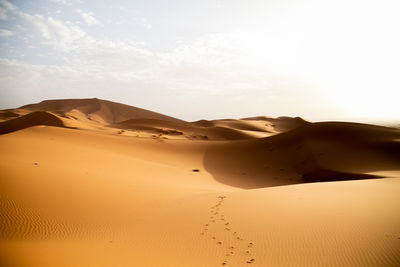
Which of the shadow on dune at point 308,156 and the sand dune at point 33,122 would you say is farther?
the sand dune at point 33,122

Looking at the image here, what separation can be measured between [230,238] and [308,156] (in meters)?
12.3

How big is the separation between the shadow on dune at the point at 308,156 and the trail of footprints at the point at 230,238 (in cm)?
604

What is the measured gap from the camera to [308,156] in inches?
567

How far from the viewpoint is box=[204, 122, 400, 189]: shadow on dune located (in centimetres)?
1172

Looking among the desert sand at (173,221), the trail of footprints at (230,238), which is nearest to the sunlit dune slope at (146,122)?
the desert sand at (173,221)

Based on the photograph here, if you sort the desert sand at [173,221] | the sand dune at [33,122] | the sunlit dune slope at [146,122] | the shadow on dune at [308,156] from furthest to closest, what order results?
the sunlit dune slope at [146,122], the sand dune at [33,122], the shadow on dune at [308,156], the desert sand at [173,221]

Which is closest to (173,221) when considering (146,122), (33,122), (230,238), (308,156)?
(230,238)

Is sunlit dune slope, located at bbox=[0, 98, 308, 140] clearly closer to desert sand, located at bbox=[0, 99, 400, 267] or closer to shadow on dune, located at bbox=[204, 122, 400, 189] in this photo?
shadow on dune, located at bbox=[204, 122, 400, 189]

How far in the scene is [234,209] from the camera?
5.41 m

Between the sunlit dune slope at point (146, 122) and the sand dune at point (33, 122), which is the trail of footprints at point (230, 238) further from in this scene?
the sand dune at point (33, 122)

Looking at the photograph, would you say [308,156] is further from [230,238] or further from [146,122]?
[146,122]

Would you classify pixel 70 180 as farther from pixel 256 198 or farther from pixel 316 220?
pixel 316 220

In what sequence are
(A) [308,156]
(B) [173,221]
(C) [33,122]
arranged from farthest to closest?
(C) [33,122] → (A) [308,156] → (B) [173,221]

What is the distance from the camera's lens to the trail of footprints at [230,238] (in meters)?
3.57
